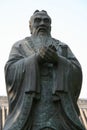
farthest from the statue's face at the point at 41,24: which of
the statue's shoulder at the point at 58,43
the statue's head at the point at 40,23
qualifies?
the statue's shoulder at the point at 58,43

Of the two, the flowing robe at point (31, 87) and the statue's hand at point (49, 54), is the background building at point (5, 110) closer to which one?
the flowing robe at point (31, 87)

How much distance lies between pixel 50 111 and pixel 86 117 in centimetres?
4385

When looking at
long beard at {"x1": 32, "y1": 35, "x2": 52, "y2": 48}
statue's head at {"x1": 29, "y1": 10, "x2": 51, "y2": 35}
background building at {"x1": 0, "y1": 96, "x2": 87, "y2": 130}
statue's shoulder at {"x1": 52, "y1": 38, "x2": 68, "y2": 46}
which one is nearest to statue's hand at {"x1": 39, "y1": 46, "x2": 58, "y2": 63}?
long beard at {"x1": 32, "y1": 35, "x2": 52, "y2": 48}

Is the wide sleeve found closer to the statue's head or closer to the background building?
the statue's head

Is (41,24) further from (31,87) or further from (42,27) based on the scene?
(31,87)

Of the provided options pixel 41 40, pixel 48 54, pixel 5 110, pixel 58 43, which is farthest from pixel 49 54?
pixel 5 110

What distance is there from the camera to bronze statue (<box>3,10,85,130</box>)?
19.8 ft

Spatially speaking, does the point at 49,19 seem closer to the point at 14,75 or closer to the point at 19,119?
the point at 14,75

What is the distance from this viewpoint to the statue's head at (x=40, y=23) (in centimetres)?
728

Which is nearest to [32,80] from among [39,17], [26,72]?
[26,72]

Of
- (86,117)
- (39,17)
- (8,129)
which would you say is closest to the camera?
(8,129)

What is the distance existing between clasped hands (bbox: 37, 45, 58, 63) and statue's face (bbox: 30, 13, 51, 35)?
39.4 inches

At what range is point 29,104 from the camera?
608 cm

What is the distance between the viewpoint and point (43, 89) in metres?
6.38
